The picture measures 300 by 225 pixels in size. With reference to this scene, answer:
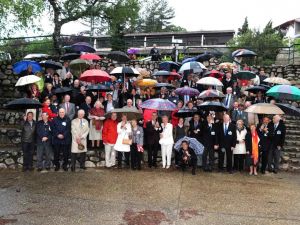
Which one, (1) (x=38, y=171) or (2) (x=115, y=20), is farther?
(2) (x=115, y=20)

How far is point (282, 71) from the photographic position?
1823 cm

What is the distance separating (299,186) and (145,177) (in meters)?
3.93

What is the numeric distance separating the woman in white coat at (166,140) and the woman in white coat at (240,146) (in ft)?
6.11

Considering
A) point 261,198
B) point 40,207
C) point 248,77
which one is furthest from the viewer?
point 248,77

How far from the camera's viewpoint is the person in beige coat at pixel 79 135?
9830mm

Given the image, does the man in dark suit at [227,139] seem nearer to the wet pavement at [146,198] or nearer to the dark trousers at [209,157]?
the dark trousers at [209,157]

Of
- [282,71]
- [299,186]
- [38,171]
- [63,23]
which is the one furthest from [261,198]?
[63,23]

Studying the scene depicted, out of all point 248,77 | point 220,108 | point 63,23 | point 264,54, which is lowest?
point 220,108

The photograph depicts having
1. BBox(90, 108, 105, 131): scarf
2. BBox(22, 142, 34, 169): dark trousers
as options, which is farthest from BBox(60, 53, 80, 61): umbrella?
BBox(22, 142, 34, 169): dark trousers

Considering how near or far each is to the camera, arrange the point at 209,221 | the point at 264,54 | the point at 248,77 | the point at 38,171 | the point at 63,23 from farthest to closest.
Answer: the point at 264,54, the point at 63,23, the point at 248,77, the point at 38,171, the point at 209,221

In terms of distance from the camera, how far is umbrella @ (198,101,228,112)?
987 cm

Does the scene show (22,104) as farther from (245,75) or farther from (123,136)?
(245,75)

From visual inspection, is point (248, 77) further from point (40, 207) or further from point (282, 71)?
point (40, 207)

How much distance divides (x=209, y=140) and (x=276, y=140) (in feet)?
6.38
